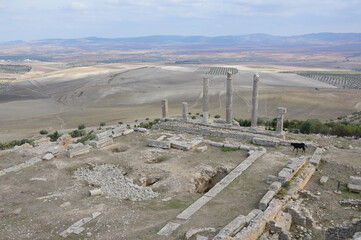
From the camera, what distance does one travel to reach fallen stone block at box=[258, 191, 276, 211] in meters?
12.1

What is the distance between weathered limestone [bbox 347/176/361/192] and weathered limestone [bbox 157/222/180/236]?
815 cm

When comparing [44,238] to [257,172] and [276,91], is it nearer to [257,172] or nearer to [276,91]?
[257,172]

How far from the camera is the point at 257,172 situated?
15883mm

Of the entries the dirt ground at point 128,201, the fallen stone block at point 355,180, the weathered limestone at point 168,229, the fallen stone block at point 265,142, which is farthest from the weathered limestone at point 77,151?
the fallen stone block at point 355,180

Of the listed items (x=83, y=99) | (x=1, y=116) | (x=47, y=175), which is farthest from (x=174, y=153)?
(x=83, y=99)

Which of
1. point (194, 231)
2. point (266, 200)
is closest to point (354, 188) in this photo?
point (266, 200)

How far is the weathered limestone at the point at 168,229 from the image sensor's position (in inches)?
416

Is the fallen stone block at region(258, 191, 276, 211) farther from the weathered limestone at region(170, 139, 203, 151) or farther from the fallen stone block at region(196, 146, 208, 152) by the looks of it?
the weathered limestone at region(170, 139, 203, 151)

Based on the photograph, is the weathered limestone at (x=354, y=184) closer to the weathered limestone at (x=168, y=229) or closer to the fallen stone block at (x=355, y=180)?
the fallen stone block at (x=355, y=180)

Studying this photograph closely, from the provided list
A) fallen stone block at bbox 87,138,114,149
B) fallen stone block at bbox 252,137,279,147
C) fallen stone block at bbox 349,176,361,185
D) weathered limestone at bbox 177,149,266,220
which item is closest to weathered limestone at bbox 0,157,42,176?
fallen stone block at bbox 87,138,114,149

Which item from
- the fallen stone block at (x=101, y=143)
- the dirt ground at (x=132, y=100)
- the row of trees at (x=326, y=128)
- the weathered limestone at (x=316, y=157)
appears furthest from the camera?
the dirt ground at (x=132, y=100)

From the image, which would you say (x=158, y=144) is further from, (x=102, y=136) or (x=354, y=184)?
(x=354, y=184)

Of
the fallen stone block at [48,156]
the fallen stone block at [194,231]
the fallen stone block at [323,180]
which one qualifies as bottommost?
the fallen stone block at [323,180]

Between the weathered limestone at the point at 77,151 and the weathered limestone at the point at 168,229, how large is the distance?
33.0ft
